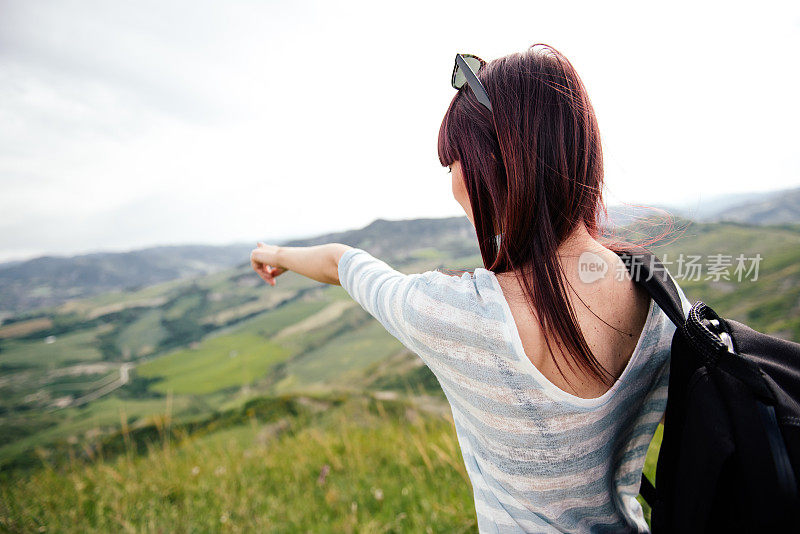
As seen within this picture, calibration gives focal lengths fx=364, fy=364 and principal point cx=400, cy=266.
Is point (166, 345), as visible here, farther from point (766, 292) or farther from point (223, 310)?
point (766, 292)

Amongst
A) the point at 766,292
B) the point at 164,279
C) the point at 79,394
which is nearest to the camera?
the point at 766,292

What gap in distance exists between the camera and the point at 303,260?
6.36 ft

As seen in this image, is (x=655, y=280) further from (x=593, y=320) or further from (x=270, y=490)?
(x=270, y=490)

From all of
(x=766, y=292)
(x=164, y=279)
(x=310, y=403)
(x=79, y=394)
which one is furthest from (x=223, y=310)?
(x=164, y=279)

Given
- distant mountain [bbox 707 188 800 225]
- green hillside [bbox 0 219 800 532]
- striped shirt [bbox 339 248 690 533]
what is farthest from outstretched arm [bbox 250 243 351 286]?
distant mountain [bbox 707 188 800 225]

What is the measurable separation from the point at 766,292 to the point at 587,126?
16135mm

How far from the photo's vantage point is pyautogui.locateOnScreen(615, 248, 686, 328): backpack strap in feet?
3.43

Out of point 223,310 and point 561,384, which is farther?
point 223,310

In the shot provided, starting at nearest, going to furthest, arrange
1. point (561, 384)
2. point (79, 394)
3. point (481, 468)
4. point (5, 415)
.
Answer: point (561, 384) < point (481, 468) < point (5, 415) < point (79, 394)

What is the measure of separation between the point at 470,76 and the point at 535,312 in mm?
766

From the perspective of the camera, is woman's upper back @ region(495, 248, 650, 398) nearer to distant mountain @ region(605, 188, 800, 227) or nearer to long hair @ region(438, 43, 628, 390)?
long hair @ region(438, 43, 628, 390)

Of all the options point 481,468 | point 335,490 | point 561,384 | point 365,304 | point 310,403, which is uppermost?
point 365,304

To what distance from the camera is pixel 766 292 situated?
12.2m

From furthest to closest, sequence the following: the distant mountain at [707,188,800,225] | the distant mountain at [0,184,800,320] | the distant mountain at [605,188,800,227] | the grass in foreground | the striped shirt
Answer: the distant mountain at [0,184,800,320] < the distant mountain at [707,188,800,225] < the grass in foreground < the distant mountain at [605,188,800,227] < the striped shirt
